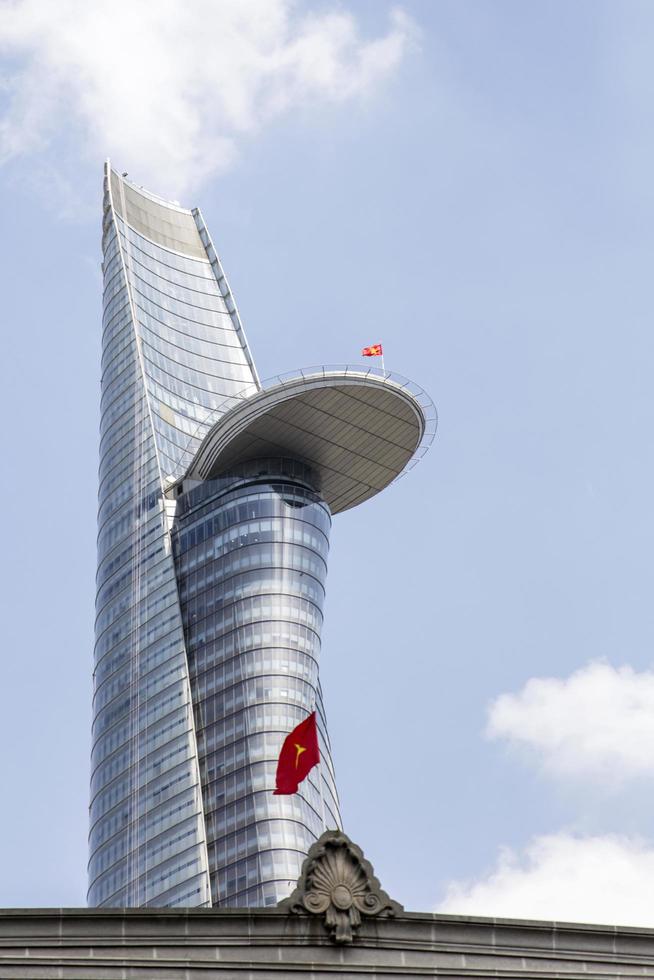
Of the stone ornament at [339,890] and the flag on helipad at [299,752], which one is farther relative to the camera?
the flag on helipad at [299,752]

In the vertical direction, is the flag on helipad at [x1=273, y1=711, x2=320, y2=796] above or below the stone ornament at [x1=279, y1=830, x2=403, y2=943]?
above

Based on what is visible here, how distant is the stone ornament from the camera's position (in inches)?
2153

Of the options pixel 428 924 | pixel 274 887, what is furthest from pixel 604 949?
pixel 274 887

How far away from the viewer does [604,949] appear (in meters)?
56.3

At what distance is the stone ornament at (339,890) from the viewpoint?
5469cm

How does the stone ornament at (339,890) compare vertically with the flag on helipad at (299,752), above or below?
below

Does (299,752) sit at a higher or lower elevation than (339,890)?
higher

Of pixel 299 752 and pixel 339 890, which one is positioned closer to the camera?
pixel 339 890

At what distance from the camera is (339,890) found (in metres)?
55.0

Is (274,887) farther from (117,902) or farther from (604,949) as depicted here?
(604,949)

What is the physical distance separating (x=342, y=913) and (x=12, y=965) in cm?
991

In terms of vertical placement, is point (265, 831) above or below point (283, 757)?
above

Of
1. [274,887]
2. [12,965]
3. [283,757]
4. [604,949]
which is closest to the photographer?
[12,965]

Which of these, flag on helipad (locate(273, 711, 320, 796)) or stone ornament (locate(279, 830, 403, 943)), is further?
flag on helipad (locate(273, 711, 320, 796))
